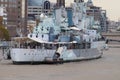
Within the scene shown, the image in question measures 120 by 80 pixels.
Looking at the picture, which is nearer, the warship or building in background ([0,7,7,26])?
the warship

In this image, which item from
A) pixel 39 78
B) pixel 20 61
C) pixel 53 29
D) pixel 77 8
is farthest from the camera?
pixel 77 8

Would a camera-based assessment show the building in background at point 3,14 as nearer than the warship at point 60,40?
No

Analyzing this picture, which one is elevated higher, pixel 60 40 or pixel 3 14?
pixel 3 14

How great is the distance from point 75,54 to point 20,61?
1344 cm

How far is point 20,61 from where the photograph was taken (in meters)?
76.6

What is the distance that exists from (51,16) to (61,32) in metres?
3.75

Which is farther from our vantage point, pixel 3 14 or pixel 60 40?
pixel 3 14

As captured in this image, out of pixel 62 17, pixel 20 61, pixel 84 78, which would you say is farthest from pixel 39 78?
pixel 62 17

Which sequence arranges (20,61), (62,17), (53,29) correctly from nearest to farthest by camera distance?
(20,61) < (53,29) < (62,17)

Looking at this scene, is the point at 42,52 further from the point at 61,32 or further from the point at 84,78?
the point at 84,78

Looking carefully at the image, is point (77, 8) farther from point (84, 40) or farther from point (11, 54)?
point (11, 54)

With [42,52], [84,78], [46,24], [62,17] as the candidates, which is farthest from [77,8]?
[84,78]

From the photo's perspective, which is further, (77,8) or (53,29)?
(77,8)

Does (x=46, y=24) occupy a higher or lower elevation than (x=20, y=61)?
higher
